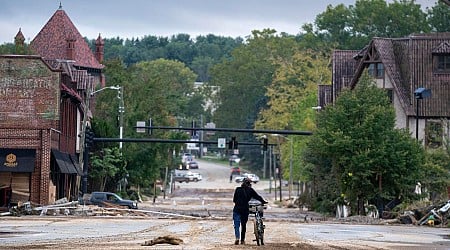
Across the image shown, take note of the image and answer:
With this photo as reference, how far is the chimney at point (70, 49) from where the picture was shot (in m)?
A: 110

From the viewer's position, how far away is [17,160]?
68.9 m

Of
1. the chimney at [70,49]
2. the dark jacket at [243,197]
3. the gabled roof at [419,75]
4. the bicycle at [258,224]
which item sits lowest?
the bicycle at [258,224]

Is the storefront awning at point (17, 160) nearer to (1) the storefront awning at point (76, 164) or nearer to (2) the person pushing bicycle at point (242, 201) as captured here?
(1) the storefront awning at point (76, 164)

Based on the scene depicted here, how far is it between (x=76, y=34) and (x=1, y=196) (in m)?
47.2

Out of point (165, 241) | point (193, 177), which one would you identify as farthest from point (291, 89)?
point (165, 241)

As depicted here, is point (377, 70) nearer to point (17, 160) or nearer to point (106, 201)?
point (106, 201)

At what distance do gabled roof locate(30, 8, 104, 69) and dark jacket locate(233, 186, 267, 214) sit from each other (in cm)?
7873

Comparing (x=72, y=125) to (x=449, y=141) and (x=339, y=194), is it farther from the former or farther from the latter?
(x=449, y=141)

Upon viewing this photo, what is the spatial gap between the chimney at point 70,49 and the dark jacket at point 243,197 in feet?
258

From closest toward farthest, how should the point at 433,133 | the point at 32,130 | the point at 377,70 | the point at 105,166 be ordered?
the point at 32,130
the point at 433,133
the point at 377,70
the point at 105,166

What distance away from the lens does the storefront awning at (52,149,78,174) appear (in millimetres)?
71812

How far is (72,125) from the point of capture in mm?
83188

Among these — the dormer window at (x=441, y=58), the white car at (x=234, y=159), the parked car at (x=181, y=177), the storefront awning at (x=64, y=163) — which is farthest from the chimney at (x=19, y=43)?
the white car at (x=234, y=159)

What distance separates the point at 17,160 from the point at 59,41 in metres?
44.7
